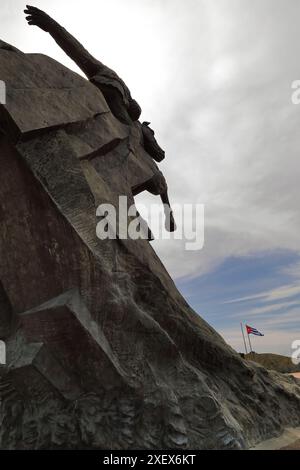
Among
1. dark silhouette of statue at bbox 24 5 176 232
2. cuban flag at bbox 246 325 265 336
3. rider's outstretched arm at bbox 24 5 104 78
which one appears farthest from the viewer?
cuban flag at bbox 246 325 265 336

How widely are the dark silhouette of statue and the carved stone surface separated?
1.06 meters

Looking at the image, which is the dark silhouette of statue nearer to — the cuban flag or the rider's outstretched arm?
the rider's outstretched arm

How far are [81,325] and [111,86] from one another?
4.05 m

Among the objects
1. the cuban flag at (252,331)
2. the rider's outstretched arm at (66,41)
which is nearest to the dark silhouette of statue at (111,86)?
the rider's outstretched arm at (66,41)

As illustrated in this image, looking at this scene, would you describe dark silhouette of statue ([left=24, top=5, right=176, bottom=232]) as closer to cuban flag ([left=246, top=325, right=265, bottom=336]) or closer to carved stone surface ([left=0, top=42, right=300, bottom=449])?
carved stone surface ([left=0, top=42, right=300, bottom=449])

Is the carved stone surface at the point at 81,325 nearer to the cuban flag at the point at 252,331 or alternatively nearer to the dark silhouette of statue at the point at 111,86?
the dark silhouette of statue at the point at 111,86

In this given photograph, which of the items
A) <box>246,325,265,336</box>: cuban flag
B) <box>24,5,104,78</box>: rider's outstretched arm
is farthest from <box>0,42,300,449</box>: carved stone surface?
<box>246,325,265,336</box>: cuban flag

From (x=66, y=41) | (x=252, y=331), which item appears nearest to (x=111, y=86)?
(x=66, y=41)

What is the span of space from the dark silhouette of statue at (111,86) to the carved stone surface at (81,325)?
1059mm

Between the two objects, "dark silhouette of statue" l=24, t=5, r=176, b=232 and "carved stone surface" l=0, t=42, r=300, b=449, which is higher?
"dark silhouette of statue" l=24, t=5, r=176, b=232

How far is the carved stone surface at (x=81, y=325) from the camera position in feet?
12.3

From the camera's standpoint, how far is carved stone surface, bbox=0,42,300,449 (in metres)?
3.76

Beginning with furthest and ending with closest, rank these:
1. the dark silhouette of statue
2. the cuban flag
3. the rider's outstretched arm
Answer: the cuban flag
the dark silhouette of statue
the rider's outstretched arm

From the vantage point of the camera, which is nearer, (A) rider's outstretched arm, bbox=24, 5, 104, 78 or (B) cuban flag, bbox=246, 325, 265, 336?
(A) rider's outstretched arm, bbox=24, 5, 104, 78
